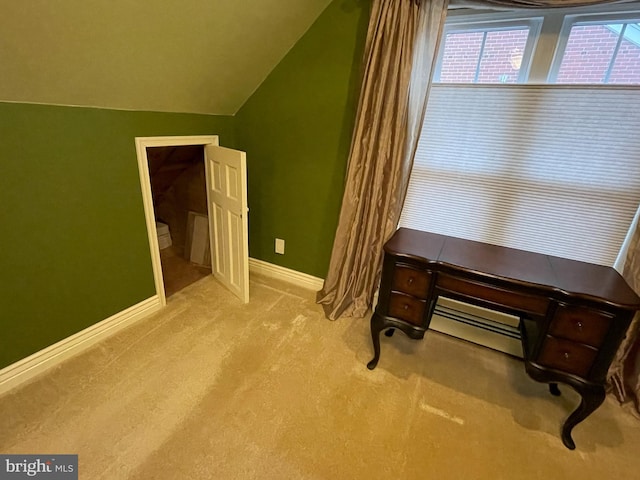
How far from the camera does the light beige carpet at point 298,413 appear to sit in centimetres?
128

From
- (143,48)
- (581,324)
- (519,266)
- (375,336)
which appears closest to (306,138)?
(143,48)

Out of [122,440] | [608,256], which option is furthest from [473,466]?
[122,440]

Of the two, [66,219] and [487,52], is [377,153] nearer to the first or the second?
[487,52]

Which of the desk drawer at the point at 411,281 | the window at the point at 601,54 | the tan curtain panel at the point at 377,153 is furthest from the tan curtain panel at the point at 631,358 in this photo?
the tan curtain panel at the point at 377,153

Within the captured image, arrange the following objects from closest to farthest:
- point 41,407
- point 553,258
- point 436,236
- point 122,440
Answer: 1. point 122,440
2. point 41,407
3. point 553,258
4. point 436,236

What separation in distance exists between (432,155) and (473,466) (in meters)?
1.72

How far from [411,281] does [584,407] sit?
0.94 metres

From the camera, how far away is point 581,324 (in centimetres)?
128

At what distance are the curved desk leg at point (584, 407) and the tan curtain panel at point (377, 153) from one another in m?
1.23

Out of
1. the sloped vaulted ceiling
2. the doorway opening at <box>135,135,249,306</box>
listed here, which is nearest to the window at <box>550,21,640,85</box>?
the sloped vaulted ceiling

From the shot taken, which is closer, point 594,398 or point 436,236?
point 594,398

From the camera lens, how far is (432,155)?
6.54 feet

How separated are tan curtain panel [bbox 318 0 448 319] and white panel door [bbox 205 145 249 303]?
27.0 inches

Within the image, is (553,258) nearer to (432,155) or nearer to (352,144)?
(432,155)
